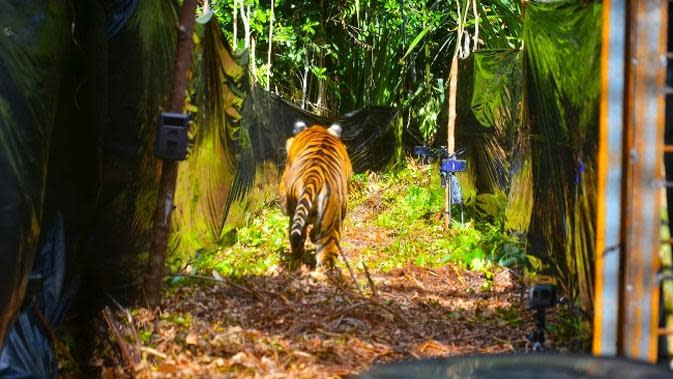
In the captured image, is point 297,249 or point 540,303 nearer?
point 540,303

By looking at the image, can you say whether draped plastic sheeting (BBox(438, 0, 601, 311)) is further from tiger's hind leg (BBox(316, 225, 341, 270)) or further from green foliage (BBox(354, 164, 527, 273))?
tiger's hind leg (BBox(316, 225, 341, 270))

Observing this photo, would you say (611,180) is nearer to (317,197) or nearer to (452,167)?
(317,197)

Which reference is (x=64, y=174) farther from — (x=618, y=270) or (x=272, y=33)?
(x=272, y=33)

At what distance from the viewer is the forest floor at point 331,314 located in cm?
528

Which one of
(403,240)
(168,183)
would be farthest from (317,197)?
(168,183)

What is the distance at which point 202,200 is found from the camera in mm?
8008

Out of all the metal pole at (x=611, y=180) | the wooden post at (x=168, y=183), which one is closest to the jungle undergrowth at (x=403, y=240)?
the wooden post at (x=168, y=183)

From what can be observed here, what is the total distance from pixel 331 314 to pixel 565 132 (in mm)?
2099

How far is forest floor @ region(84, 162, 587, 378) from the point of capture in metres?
5.28

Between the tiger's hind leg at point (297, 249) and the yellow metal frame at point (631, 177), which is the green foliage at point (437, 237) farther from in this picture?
the yellow metal frame at point (631, 177)

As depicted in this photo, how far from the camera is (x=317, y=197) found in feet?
28.2

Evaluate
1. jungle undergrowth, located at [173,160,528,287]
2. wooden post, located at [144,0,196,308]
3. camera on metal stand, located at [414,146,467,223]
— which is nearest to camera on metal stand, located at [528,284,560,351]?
jungle undergrowth, located at [173,160,528,287]

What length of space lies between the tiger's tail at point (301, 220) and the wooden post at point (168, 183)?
239 centimetres

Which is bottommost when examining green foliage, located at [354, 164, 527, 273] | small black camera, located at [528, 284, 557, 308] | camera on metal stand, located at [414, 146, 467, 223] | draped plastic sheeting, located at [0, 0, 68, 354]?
green foliage, located at [354, 164, 527, 273]
